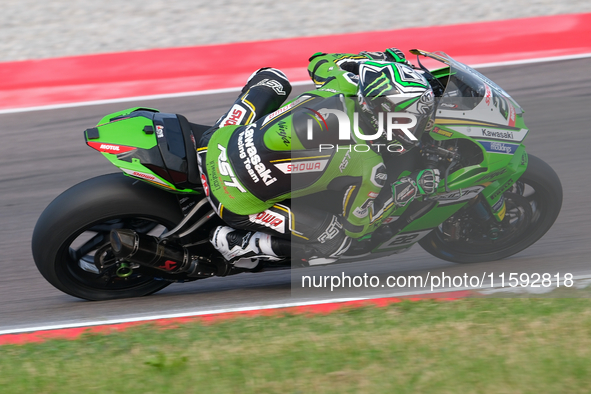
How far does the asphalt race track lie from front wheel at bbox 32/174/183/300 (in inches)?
7.1

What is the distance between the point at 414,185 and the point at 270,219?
2.96ft

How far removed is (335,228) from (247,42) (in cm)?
482

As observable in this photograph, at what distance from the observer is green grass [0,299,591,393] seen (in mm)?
3291

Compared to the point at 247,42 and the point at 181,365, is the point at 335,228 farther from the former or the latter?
the point at 247,42

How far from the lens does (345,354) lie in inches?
140

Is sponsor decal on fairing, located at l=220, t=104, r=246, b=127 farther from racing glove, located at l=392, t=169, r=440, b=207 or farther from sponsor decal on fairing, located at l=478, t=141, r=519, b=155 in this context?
sponsor decal on fairing, located at l=478, t=141, r=519, b=155

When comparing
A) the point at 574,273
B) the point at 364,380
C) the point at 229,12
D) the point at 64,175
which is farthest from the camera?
the point at 229,12

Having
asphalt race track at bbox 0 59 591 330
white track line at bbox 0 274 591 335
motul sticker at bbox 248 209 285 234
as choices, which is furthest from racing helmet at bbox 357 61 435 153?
asphalt race track at bbox 0 59 591 330

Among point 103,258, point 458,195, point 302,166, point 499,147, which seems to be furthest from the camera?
point 103,258

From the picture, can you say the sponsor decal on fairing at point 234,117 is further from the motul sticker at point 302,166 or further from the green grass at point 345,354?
the green grass at point 345,354

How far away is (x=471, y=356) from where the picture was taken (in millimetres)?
3461

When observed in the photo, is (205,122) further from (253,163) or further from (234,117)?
(253,163)

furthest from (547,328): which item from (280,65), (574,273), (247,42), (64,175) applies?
(247,42)

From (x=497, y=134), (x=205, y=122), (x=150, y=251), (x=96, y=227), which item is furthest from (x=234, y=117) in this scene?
(x=205, y=122)
